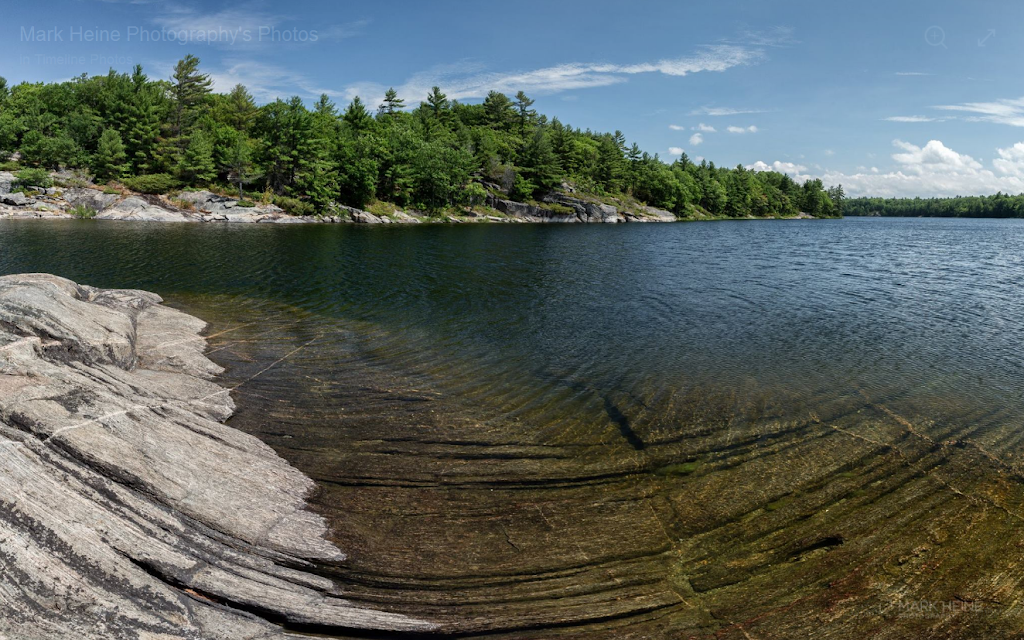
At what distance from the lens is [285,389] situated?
46.7 feet

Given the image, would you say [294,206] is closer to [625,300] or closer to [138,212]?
[138,212]

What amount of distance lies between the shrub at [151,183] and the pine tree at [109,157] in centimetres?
271

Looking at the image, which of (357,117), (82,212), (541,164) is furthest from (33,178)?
(541,164)

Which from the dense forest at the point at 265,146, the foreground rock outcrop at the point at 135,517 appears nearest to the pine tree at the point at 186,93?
the dense forest at the point at 265,146

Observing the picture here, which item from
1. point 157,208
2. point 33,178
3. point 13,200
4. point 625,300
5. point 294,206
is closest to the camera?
point 625,300

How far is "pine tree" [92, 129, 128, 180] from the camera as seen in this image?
252 feet

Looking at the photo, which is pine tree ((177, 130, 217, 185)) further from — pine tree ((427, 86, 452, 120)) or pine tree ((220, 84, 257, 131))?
pine tree ((427, 86, 452, 120))

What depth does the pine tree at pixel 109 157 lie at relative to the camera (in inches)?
3022

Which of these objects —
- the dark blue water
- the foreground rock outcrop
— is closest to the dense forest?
the dark blue water

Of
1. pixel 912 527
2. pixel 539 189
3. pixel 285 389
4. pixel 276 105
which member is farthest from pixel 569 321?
pixel 539 189

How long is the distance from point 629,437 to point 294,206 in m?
81.7

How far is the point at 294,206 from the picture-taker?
3201 inches

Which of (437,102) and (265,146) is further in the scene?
(437,102)

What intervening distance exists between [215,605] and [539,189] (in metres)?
121
